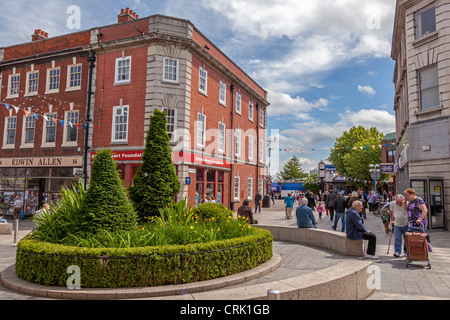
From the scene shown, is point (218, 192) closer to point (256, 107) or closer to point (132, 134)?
point (132, 134)

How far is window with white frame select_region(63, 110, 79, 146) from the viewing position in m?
21.1

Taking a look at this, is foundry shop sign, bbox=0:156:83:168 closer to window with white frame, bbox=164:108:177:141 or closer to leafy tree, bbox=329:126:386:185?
window with white frame, bbox=164:108:177:141

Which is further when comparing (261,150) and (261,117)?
(261,117)

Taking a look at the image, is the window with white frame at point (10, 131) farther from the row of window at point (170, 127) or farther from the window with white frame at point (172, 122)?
the window with white frame at point (172, 122)

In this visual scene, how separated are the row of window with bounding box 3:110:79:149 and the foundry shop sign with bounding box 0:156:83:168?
93 cm

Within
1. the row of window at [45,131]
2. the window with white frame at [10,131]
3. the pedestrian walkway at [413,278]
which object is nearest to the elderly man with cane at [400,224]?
the pedestrian walkway at [413,278]

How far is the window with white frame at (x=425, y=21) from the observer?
15.5 m

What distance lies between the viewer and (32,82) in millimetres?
23281

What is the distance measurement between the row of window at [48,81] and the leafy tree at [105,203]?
52.4ft

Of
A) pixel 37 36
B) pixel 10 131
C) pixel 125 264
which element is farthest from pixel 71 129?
pixel 125 264

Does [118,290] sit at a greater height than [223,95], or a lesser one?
lesser

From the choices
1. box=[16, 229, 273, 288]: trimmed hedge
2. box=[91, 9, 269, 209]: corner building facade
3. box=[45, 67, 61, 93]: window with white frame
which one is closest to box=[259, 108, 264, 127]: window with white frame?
box=[91, 9, 269, 209]: corner building facade

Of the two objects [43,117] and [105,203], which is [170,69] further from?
[105,203]

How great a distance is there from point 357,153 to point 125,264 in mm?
50785
